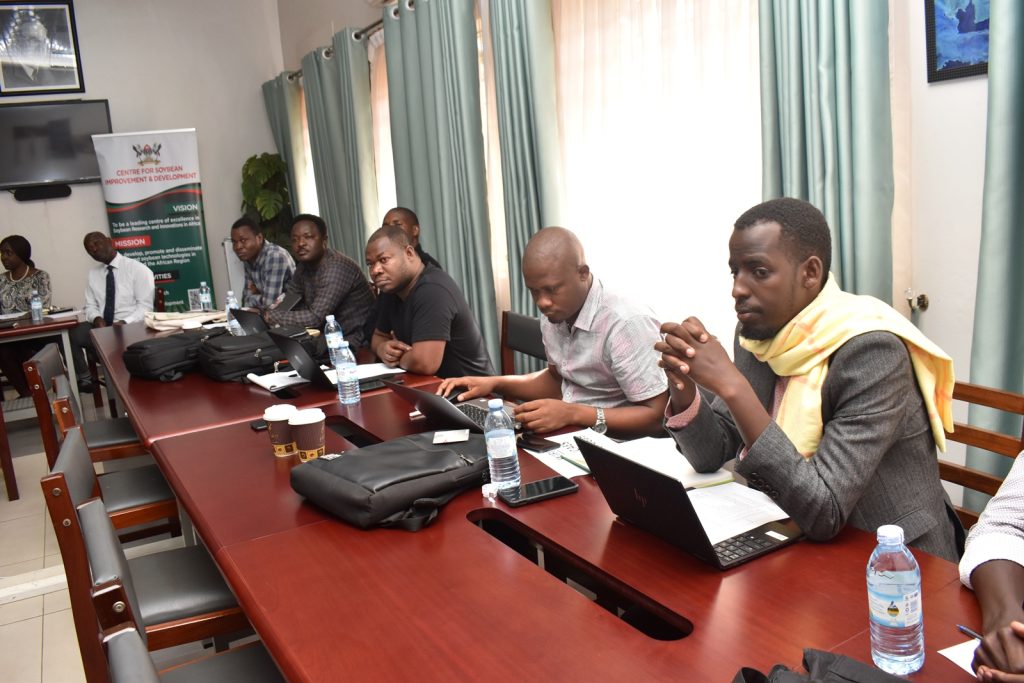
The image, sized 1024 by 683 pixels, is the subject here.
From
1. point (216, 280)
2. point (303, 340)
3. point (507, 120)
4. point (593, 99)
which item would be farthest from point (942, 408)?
point (216, 280)

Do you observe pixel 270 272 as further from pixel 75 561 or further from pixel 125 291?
pixel 75 561

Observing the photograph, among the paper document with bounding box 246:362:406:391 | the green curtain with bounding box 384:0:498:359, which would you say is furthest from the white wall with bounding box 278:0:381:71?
the paper document with bounding box 246:362:406:391

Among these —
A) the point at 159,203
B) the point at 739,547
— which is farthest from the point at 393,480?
the point at 159,203

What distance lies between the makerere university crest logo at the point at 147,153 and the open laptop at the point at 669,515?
724 centimetres

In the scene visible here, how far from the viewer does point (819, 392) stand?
156 cm

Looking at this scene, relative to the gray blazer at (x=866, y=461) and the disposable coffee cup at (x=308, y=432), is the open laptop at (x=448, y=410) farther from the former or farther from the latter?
the gray blazer at (x=866, y=461)

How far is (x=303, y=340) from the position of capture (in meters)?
3.37

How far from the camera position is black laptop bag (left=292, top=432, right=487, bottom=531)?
66.2 inches

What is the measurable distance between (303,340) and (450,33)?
93.9 inches

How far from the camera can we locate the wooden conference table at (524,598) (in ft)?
3.83

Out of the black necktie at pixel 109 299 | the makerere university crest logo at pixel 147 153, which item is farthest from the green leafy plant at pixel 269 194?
the black necktie at pixel 109 299

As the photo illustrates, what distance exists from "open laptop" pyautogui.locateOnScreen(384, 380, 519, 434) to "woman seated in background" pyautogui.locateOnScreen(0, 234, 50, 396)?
522 cm

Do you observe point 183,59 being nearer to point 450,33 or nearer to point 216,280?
point 216,280

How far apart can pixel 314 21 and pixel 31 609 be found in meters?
5.70
